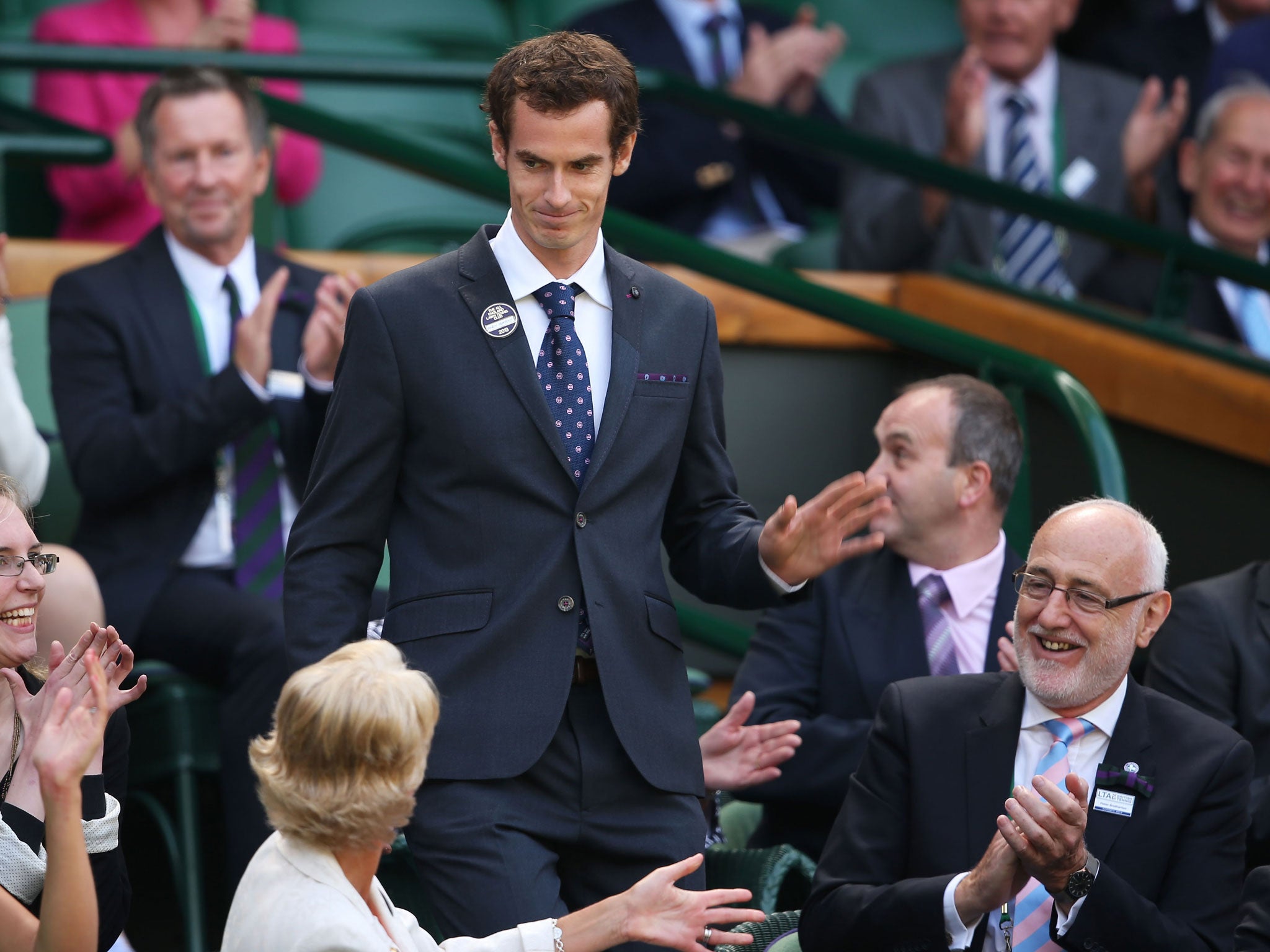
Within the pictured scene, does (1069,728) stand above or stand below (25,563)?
below

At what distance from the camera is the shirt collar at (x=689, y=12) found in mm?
5875

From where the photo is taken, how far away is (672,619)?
262 centimetres

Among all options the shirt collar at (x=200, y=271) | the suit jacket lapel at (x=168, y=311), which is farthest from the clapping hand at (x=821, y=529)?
the shirt collar at (x=200, y=271)

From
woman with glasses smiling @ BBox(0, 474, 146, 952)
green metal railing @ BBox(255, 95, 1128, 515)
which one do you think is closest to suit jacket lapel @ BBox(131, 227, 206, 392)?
green metal railing @ BBox(255, 95, 1128, 515)

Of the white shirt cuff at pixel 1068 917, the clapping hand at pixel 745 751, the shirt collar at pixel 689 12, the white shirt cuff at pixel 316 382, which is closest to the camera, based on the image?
the white shirt cuff at pixel 1068 917

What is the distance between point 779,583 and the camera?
2553 millimetres

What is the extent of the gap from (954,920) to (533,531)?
815 mm

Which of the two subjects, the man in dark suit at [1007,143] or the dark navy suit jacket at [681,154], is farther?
the dark navy suit jacket at [681,154]

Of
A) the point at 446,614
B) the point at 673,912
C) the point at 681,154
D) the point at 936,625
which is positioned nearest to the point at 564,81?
the point at 446,614

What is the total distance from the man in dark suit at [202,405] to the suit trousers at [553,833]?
1.12 metres

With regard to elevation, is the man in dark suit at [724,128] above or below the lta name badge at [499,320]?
above

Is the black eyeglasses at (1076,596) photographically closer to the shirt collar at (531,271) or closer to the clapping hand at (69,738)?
the shirt collar at (531,271)

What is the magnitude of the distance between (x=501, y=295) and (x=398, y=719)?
71 centimetres

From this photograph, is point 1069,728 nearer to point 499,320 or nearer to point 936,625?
point 936,625
